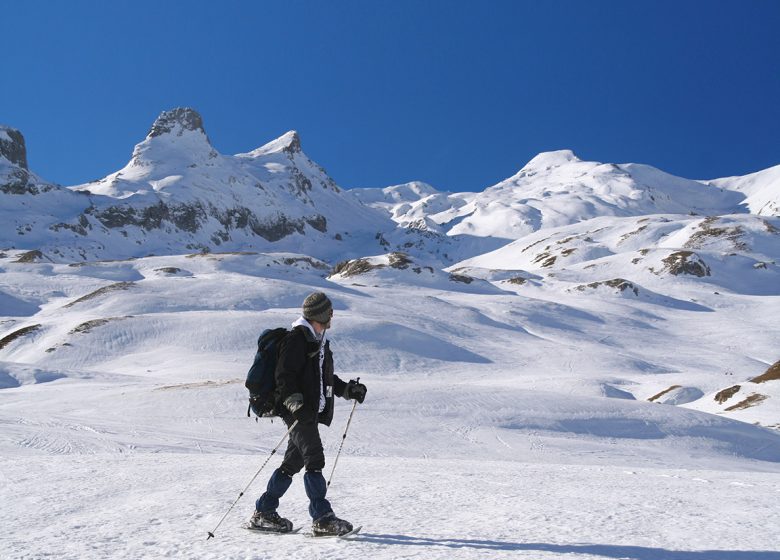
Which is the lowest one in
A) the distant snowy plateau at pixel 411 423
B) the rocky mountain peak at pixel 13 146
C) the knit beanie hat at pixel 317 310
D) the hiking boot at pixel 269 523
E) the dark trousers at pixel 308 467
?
the distant snowy plateau at pixel 411 423

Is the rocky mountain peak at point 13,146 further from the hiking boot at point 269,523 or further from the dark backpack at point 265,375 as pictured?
the hiking boot at point 269,523

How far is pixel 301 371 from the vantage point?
536cm

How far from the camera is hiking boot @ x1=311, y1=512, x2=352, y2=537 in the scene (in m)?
5.15

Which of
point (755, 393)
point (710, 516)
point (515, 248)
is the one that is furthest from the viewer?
point (515, 248)

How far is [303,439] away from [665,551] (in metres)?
3.03

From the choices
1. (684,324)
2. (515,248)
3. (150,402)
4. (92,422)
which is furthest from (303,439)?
(515,248)

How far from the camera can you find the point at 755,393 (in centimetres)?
2716

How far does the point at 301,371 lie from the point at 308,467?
33.0 inches

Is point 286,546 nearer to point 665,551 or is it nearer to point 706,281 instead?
point 665,551

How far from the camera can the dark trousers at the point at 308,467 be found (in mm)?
5340

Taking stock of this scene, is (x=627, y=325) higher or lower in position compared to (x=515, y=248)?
lower

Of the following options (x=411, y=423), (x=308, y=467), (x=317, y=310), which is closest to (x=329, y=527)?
(x=308, y=467)

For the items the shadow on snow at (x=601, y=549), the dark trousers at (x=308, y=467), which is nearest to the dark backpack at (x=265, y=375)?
the dark trousers at (x=308, y=467)

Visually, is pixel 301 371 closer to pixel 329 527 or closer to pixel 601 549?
pixel 329 527
